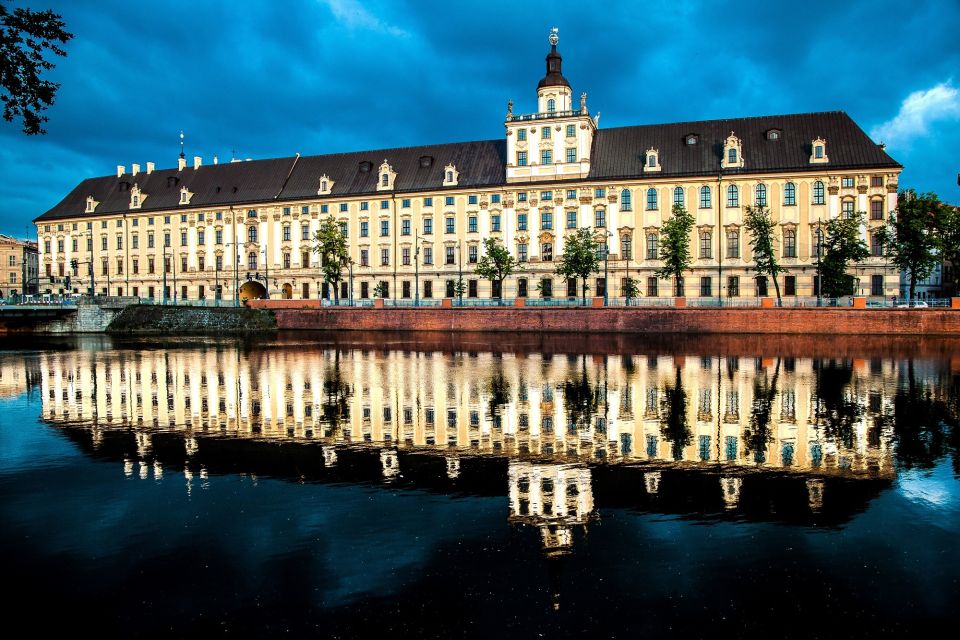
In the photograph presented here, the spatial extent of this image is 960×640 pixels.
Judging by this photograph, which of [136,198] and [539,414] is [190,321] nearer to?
[136,198]

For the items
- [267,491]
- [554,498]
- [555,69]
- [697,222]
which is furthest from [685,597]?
[555,69]

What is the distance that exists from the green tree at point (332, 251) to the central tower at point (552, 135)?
20681 mm

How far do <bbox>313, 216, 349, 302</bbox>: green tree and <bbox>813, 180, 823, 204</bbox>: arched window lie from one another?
50.6 meters

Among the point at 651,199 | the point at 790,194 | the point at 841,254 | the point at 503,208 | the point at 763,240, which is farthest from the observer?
the point at 503,208

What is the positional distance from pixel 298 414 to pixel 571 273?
51.4m

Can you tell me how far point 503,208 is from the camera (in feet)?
246

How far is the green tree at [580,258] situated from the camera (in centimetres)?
6606

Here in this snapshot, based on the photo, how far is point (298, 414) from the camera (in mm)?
18891

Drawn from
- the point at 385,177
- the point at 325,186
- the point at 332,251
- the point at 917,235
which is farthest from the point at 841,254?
the point at 325,186

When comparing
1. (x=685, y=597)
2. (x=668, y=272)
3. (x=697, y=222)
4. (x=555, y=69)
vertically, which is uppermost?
(x=555, y=69)

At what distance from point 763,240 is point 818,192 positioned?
34.0ft

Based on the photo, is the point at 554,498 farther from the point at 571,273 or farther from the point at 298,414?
the point at 571,273

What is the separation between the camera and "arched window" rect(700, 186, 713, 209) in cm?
6875

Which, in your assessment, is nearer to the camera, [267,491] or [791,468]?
[267,491]
